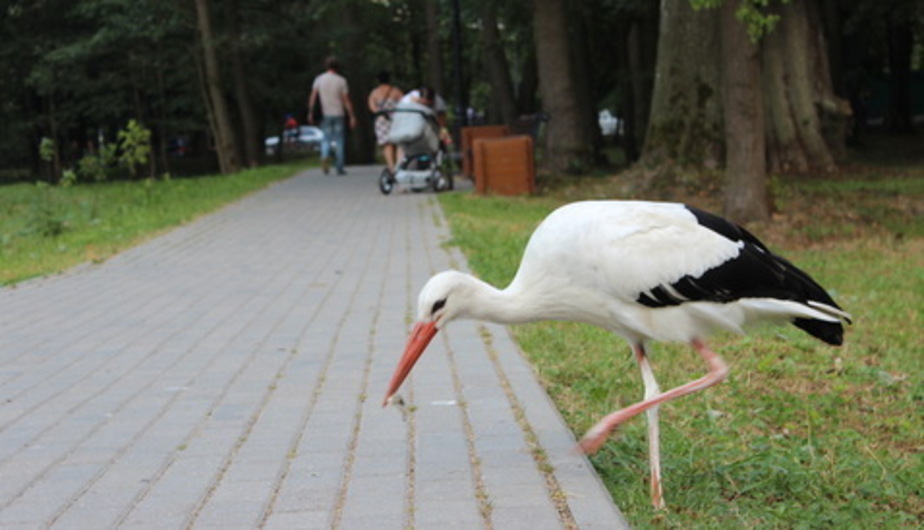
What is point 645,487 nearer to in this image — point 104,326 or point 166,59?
point 104,326

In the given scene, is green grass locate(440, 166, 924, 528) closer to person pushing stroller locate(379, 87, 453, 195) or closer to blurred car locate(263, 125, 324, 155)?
person pushing stroller locate(379, 87, 453, 195)

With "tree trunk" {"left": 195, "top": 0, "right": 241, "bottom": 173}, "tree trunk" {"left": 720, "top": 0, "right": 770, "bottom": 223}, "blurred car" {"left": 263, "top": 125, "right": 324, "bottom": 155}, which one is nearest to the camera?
"tree trunk" {"left": 720, "top": 0, "right": 770, "bottom": 223}

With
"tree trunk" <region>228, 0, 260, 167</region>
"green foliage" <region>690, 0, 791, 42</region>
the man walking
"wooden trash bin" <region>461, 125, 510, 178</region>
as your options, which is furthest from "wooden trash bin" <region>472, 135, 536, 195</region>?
"tree trunk" <region>228, 0, 260, 167</region>

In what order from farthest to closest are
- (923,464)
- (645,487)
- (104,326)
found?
(104,326), (923,464), (645,487)

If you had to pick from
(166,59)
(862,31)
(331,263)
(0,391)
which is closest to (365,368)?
(0,391)

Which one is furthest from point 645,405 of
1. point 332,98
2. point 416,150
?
point 332,98

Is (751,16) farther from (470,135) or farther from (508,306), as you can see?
(470,135)

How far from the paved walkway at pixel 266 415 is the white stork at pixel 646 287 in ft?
1.60

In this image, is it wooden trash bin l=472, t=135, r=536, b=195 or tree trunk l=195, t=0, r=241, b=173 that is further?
tree trunk l=195, t=0, r=241, b=173

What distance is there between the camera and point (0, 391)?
716 centimetres

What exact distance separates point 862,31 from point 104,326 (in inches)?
1483

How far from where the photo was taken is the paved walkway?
480 cm

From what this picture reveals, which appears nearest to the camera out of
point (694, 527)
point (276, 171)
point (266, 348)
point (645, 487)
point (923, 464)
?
point (694, 527)

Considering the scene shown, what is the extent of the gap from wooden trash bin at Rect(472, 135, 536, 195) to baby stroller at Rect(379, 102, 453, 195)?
37.6 inches
